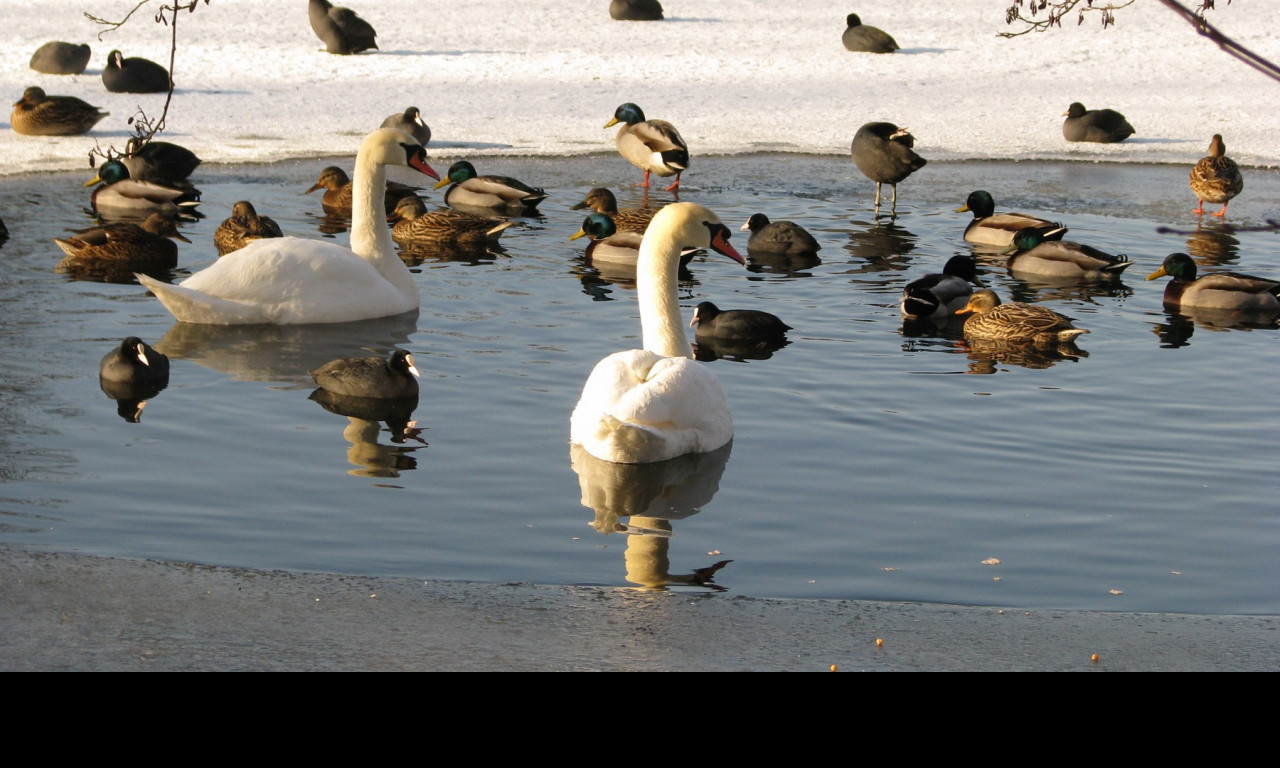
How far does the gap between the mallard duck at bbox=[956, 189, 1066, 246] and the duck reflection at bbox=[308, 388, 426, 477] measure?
7.29 m

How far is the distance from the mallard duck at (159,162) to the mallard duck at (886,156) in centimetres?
723

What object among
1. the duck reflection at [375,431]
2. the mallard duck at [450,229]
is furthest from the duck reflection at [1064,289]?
the duck reflection at [375,431]

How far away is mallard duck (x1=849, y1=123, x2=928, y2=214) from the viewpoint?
1597 centimetres

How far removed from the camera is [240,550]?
5.78 m

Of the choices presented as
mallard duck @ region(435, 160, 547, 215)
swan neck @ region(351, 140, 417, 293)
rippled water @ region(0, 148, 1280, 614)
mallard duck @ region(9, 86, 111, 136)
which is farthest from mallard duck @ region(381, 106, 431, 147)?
swan neck @ region(351, 140, 417, 293)

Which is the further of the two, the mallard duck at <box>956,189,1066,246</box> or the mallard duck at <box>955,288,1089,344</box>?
the mallard duck at <box>956,189,1066,246</box>

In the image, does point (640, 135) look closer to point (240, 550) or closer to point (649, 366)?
point (649, 366)

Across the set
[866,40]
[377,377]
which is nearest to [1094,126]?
[866,40]

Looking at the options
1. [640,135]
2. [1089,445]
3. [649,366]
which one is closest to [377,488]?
[649,366]

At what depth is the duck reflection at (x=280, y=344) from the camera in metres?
9.17

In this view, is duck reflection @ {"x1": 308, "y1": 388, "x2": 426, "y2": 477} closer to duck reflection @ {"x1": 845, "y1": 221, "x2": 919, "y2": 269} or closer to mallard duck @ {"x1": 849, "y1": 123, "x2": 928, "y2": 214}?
duck reflection @ {"x1": 845, "y1": 221, "x2": 919, "y2": 269}

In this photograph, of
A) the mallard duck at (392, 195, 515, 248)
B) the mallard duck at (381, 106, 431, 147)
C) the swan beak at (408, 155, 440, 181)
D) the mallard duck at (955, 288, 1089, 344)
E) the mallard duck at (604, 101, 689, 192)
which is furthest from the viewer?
the mallard duck at (381, 106, 431, 147)

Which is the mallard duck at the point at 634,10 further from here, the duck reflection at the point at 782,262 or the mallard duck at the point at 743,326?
the mallard duck at the point at 743,326

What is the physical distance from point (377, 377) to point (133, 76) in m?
16.2
